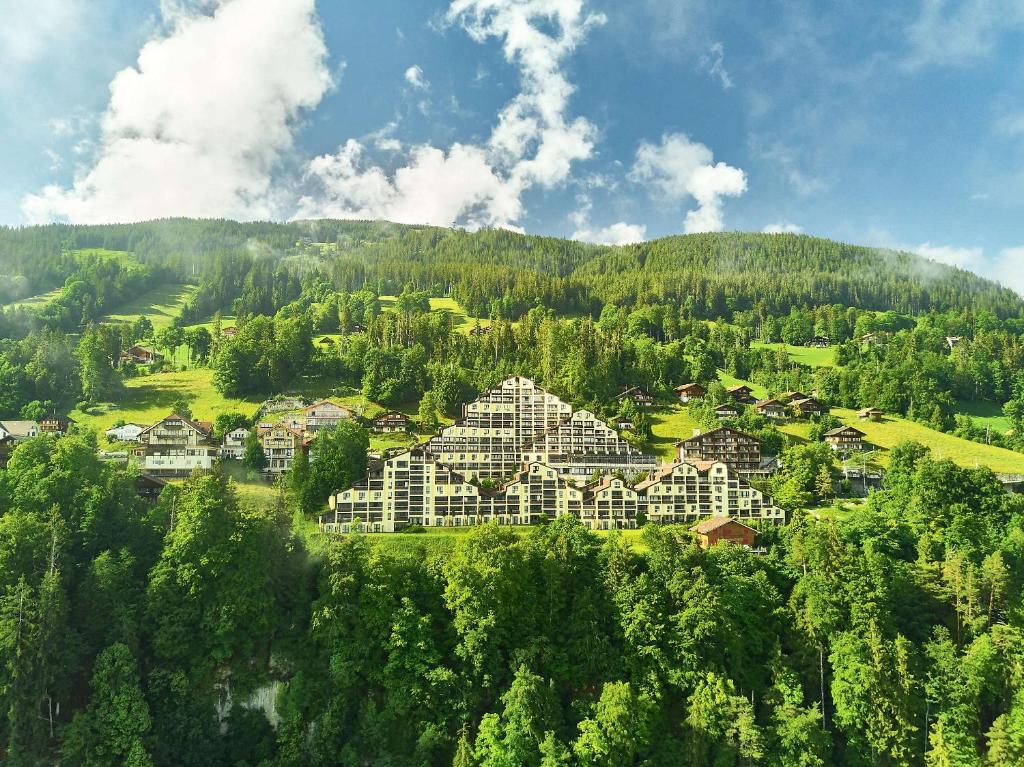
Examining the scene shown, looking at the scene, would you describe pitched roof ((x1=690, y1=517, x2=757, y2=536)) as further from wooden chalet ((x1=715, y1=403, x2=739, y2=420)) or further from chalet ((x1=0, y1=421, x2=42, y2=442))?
chalet ((x1=0, y1=421, x2=42, y2=442))

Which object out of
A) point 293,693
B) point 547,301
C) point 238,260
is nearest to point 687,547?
point 293,693

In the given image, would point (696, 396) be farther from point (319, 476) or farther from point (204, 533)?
point (204, 533)

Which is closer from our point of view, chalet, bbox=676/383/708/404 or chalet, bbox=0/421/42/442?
chalet, bbox=0/421/42/442

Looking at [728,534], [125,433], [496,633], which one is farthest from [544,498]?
[125,433]

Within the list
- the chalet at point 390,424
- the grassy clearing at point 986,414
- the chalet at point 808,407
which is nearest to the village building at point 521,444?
the chalet at point 390,424

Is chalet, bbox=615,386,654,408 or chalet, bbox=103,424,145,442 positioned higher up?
chalet, bbox=615,386,654,408

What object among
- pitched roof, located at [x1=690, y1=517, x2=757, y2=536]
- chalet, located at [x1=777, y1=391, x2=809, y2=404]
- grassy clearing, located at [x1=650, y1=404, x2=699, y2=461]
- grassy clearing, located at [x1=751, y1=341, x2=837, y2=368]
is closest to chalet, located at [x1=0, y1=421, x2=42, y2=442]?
grassy clearing, located at [x1=650, y1=404, x2=699, y2=461]
